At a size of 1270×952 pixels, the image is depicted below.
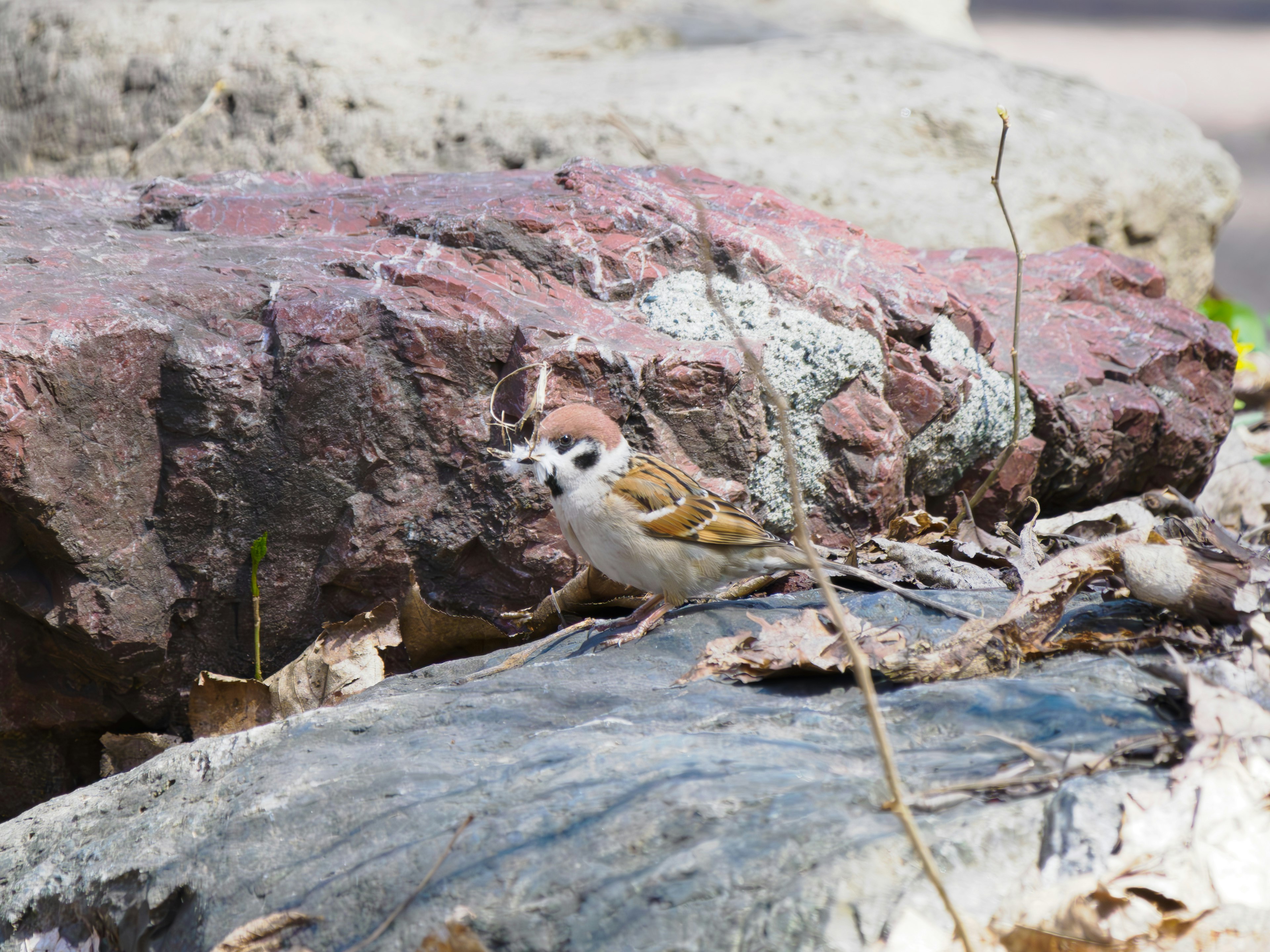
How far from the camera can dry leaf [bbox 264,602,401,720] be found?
3756 mm

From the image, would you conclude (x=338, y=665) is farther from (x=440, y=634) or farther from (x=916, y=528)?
(x=916, y=528)

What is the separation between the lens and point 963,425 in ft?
15.1

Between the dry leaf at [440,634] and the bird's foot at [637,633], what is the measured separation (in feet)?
1.47

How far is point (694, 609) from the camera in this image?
12.7ft

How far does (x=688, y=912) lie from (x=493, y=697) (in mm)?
1234

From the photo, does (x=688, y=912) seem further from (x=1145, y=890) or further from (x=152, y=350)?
(x=152, y=350)

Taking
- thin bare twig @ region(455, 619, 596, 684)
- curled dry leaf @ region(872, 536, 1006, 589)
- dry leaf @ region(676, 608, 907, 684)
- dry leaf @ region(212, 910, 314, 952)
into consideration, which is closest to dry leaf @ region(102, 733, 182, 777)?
thin bare twig @ region(455, 619, 596, 684)

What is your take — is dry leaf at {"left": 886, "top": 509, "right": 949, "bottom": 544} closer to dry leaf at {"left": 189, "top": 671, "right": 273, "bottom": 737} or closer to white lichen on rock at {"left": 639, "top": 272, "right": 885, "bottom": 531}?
white lichen on rock at {"left": 639, "top": 272, "right": 885, "bottom": 531}

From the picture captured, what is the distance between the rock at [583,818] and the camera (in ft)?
6.32

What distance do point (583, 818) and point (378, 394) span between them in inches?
76.5

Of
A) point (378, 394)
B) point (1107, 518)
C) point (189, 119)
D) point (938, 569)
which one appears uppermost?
point (189, 119)

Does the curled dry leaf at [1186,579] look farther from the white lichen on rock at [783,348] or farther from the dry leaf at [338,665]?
the dry leaf at [338,665]

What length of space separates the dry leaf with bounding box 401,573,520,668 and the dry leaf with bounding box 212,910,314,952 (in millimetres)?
1556

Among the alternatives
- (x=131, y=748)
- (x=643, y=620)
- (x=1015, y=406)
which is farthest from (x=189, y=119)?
(x=1015, y=406)
